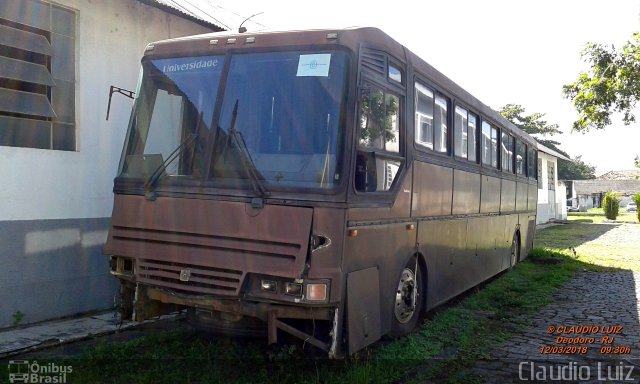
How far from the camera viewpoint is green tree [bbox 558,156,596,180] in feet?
234

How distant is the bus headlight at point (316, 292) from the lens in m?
4.46

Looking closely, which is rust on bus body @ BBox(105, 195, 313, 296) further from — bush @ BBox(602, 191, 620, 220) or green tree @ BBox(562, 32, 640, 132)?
bush @ BBox(602, 191, 620, 220)

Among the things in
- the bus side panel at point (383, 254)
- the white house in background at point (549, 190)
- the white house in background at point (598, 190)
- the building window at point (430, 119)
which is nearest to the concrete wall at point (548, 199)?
the white house in background at point (549, 190)

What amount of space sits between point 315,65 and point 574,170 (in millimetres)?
81423

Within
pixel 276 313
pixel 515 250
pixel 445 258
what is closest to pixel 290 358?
pixel 276 313

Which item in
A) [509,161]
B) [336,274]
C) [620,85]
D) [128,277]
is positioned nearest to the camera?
[336,274]

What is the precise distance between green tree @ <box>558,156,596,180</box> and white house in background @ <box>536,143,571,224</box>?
2718 centimetres

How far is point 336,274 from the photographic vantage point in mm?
4527

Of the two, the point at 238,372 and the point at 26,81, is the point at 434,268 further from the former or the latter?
the point at 26,81

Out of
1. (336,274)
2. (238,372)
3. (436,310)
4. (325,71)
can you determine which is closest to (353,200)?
(336,274)

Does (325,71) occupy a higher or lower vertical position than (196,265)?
higher

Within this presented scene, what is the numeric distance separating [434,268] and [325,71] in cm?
315

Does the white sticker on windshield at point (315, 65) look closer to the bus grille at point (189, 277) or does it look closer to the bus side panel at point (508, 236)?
the bus grille at point (189, 277)

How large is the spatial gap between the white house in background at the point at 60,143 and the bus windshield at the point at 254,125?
6.14 ft
